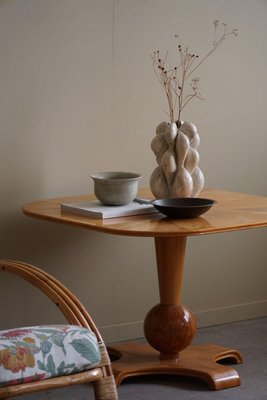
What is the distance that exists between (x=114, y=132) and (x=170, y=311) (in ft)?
2.39

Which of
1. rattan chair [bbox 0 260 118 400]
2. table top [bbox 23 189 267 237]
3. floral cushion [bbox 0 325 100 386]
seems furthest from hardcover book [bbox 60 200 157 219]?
floral cushion [bbox 0 325 100 386]

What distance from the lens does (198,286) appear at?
3.47 metres

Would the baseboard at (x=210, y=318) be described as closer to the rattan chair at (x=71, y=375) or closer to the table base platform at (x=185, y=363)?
the table base platform at (x=185, y=363)

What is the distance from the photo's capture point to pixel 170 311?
2.86 meters

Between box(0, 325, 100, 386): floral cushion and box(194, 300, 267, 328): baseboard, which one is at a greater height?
box(0, 325, 100, 386): floral cushion

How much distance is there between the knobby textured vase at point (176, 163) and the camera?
2.77 m

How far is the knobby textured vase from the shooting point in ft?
9.07

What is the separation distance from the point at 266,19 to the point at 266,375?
143 cm

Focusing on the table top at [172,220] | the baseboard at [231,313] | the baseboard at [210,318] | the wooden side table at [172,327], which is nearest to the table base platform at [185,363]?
the wooden side table at [172,327]

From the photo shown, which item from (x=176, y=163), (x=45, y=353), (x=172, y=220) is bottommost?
(x=45, y=353)

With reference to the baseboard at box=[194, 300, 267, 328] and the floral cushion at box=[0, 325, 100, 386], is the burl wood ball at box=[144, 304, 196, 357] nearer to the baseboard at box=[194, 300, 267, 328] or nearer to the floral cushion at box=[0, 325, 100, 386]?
the baseboard at box=[194, 300, 267, 328]

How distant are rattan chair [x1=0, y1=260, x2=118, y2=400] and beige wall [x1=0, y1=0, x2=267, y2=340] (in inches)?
28.0

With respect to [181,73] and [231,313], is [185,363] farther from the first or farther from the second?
[181,73]

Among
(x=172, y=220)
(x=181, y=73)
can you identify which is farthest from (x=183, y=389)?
(x=181, y=73)
